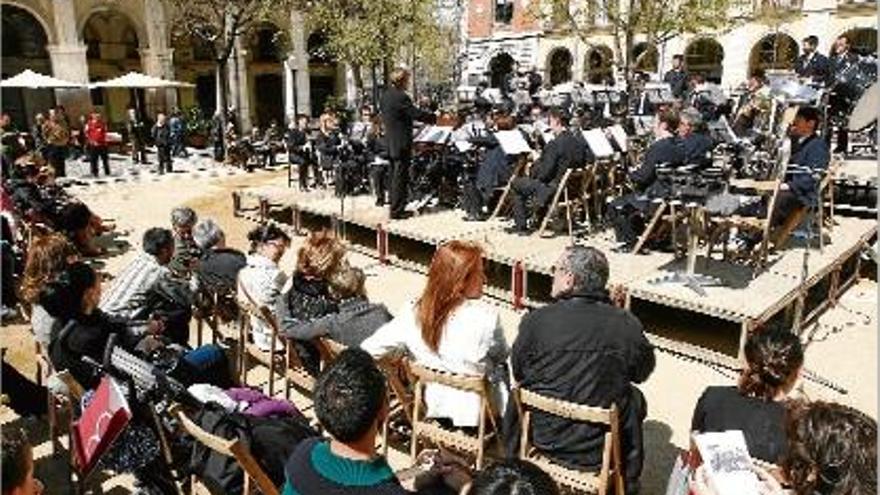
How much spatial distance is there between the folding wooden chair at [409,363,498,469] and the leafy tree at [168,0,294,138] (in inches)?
722

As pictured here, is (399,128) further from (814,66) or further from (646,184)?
(814,66)

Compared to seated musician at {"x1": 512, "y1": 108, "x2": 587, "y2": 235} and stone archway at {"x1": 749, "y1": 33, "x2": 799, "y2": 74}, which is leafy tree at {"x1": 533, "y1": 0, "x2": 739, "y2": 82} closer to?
seated musician at {"x1": 512, "y1": 108, "x2": 587, "y2": 235}

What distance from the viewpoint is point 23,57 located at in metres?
25.7

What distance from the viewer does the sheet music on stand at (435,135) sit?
10.1 meters

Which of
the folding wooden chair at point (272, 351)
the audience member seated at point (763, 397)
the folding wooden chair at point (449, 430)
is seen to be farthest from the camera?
the folding wooden chair at point (272, 351)

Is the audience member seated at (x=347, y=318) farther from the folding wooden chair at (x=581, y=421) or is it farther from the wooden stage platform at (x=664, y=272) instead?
the wooden stage platform at (x=664, y=272)

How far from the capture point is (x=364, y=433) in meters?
2.36

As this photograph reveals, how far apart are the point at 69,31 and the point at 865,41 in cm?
2923

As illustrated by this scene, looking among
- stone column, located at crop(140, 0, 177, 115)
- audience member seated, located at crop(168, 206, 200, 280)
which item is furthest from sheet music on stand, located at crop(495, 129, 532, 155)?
stone column, located at crop(140, 0, 177, 115)

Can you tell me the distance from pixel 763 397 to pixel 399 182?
6.56 m

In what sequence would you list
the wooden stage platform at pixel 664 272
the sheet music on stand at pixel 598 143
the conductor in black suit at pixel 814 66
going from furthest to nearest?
Result: the conductor in black suit at pixel 814 66, the sheet music on stand at pixel 598 143, the wooden stage platform at pixel 664 272

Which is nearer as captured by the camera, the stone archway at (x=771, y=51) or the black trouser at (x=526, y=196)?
the black trouser at (x=526, y=196)

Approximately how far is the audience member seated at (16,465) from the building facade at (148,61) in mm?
20687

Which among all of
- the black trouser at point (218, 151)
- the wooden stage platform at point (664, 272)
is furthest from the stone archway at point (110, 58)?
the wooden stage platform at point (664, 272)
